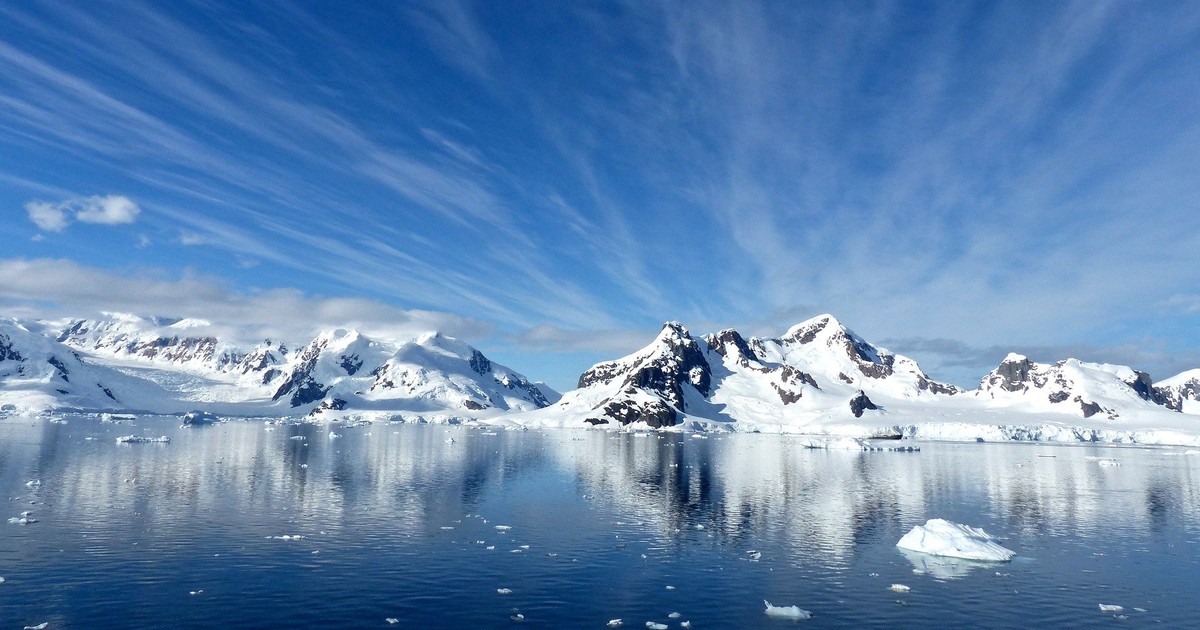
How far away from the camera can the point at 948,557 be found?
2085 inches

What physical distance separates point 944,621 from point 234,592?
130 feet

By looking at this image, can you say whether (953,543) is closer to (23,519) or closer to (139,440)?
(23,519)

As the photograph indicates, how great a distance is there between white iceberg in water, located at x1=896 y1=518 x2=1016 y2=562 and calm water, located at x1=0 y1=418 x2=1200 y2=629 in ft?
4.83

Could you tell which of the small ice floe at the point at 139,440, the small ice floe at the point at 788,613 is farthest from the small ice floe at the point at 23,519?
the small ice floe at the point at 139,440

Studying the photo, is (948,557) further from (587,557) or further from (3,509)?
(3,509)

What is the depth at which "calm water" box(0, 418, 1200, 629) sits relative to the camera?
124 ft

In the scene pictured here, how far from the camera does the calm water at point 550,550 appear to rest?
3778 centimetres

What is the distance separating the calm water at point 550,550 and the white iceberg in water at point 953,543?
1.47m

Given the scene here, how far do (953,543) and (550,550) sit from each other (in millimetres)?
31191

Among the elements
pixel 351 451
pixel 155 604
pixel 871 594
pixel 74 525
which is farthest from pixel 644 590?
pixel 351 451

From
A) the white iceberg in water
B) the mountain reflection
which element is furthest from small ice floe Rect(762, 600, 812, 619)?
the white iceberg in water

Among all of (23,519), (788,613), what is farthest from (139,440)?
(788,613)

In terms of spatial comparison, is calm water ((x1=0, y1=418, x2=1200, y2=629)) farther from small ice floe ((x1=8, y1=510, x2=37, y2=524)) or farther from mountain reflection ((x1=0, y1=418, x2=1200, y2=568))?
small ice floe ((x1=8, y1=510, x2=37, y2=524))

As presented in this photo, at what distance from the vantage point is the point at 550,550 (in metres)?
52.7
